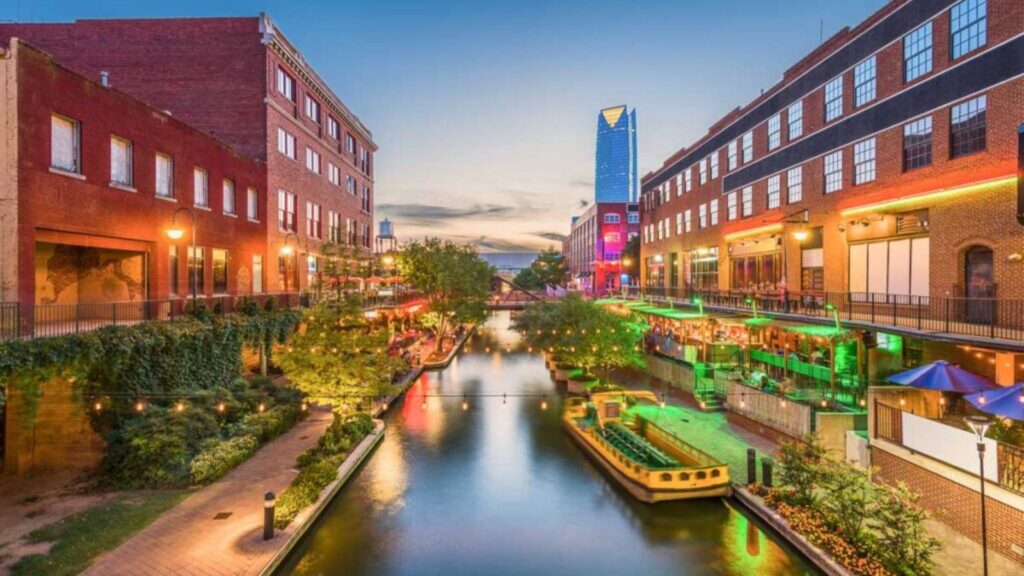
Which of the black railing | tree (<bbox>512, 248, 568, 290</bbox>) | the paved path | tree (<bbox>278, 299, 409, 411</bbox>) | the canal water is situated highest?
tree (<bbox>512, 248, 568, 290</bbox>)

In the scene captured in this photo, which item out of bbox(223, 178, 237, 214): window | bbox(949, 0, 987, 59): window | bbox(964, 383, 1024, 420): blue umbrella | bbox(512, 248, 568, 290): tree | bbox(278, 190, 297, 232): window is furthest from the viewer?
bbox(512, 248, 568, 290): tree

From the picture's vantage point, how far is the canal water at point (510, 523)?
1403 cm

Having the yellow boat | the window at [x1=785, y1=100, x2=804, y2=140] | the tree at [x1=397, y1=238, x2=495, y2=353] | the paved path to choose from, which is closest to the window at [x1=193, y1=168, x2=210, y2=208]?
the paved path

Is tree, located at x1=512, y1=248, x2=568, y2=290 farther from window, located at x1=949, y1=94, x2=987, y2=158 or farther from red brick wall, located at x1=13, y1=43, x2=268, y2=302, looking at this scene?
window, located at x1=949, y1=94, x2=987, y2=158

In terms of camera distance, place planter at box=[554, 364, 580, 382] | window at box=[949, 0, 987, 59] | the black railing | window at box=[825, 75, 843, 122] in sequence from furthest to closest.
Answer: planter at box=[554, 364, 580, 382] → window at box=[825, 75, 843, 122] → window at box=[949, 0, 987, 59] → the black railing

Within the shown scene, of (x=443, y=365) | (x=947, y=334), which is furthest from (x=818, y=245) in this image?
(x=443, y=365)

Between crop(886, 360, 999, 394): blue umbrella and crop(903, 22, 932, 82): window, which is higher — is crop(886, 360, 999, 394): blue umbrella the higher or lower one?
the lower one

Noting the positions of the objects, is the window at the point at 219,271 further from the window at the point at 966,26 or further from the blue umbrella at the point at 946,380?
the window at the point at 966,26

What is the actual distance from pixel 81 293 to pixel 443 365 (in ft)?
83.2

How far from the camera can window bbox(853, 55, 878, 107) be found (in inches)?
966

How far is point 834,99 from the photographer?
2753cm

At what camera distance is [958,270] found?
19922mm

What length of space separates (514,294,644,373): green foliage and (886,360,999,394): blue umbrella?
55.7 ft

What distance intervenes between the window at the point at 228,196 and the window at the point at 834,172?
101 ft
